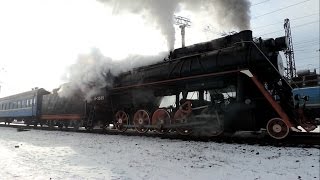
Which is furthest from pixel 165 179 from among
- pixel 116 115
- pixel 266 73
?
pixel 116 115

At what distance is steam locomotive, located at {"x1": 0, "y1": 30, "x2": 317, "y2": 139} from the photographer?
10258 millimetres

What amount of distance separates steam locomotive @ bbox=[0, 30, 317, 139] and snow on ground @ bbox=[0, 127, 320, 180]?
60.1 inches

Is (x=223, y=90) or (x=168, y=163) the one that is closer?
(x=168, y=163)

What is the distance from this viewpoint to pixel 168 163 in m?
7.21

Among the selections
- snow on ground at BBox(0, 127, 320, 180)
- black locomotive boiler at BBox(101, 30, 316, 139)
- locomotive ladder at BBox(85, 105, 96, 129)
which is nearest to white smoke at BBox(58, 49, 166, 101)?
locomotive ladder at BBox(85, 105, 96, 129)

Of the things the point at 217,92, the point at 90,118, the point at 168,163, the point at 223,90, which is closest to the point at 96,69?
the point at 90,118

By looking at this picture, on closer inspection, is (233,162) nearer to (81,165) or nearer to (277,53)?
(81,165)

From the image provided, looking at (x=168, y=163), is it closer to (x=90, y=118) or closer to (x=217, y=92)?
(x=217, y=92)

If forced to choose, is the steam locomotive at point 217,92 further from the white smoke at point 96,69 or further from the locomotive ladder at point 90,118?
the locomotive ladder at point 90,118

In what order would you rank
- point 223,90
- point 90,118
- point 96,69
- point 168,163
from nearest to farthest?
point 168,163, point 223,90, point 96,69, point 90,118

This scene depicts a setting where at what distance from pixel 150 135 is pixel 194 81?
127 inches

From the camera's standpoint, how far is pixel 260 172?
607 centimetres

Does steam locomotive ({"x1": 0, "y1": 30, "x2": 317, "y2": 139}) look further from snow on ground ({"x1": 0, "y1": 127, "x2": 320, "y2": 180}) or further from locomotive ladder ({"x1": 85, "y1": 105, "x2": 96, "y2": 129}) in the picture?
locomotive ladder ({"x1": 85, "y1": 105, "x2": 96, "y2": 129})

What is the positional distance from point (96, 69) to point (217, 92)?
756cm
